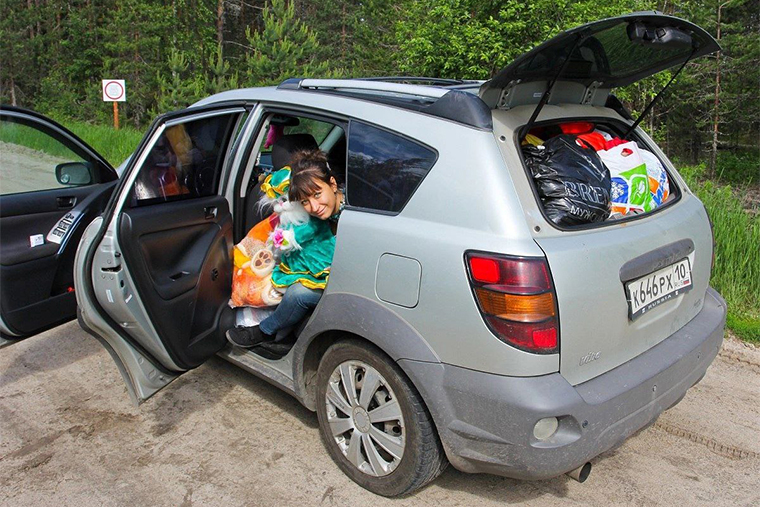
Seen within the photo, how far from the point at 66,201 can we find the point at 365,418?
2533 millimetres

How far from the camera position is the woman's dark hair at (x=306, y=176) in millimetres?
3066

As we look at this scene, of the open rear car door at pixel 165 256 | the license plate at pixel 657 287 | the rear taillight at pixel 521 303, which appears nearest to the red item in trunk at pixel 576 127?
the license plate at pixel 657 287

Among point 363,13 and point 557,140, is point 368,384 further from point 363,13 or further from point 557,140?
point 363,13

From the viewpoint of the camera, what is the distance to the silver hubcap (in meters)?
2.68

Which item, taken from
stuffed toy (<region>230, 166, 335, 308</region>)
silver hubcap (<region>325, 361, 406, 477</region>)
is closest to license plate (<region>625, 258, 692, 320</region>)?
silver hubcap (<region>325, 361, 406, 477</region>)

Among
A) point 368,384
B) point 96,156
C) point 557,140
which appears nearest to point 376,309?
point 368,384

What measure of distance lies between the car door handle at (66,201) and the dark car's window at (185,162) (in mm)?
1010

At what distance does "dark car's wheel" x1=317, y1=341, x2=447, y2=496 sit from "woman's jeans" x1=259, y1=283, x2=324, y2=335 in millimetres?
284

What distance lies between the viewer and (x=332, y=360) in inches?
114

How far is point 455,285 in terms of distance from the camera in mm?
2338

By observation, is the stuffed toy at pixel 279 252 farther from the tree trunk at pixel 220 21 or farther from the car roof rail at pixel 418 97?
the tree trunk at pixel 220 21

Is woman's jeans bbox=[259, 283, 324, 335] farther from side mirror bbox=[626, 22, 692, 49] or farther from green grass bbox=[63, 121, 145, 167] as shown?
green grass bbox=[63, 121, 145, 167]

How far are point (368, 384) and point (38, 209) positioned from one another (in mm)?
2452

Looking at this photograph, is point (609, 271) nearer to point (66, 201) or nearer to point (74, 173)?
point (66, 201)
